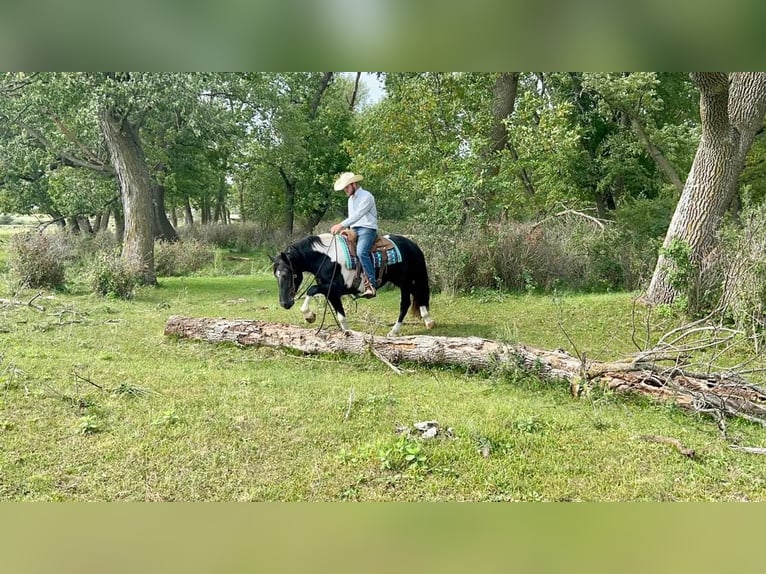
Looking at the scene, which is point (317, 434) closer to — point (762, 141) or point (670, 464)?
point (670, 464)

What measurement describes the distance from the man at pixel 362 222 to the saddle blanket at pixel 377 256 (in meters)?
0.09

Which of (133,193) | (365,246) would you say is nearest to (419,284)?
(365,246)

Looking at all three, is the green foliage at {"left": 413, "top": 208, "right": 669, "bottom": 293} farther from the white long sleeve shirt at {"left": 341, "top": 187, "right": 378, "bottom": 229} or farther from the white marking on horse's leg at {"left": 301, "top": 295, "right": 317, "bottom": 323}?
the white marking on horse's leg at {"left": 301, "top": 295, "right": 317, "bottom": 323}

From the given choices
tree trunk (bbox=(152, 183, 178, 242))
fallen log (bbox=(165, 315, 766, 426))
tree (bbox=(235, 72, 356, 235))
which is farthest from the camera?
tree (bbox=(235, 72, 356, 235))

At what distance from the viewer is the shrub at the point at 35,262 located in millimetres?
11312

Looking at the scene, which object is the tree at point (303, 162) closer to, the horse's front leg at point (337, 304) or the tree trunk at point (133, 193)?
the tree trunk at point (133, 193)

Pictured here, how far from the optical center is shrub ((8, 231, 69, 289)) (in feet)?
37.1

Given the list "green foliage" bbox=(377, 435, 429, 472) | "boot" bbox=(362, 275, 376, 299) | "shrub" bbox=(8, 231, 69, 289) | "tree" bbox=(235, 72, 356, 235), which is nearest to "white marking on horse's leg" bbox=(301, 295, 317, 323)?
"boot" bbox=(362, 275, 376, 299)

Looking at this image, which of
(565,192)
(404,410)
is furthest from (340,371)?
(565,192)

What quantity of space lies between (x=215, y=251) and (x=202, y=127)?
5126mm

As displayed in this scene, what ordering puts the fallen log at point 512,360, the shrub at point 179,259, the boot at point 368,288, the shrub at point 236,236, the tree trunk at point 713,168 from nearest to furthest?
the fallen log at point 512,360, the boot at point 368,288, the tree trunk at point 713,168, the shrub at point 179,259, the shrub at point 236,236

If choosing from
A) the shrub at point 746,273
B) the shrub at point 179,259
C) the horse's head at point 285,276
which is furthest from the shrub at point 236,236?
the shrub at point 746,273

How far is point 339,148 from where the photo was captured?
82.0 feet

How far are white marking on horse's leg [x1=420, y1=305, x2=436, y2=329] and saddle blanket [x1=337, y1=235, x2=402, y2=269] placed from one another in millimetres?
992
